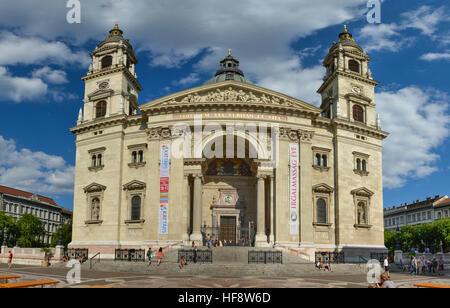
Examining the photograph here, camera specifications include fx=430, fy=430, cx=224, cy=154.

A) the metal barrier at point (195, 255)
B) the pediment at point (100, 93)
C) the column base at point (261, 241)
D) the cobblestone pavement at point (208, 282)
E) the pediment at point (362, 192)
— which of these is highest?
the pediment at point (100, 93)

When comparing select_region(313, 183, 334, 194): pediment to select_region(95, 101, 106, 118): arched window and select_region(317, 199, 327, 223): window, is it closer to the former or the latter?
select_region(317, 199, 327, 223): window

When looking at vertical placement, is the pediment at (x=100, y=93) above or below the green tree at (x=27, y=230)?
above

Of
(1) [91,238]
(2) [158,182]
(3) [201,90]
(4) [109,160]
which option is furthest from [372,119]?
(1) [91,238]

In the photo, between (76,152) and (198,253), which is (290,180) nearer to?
(198,253)

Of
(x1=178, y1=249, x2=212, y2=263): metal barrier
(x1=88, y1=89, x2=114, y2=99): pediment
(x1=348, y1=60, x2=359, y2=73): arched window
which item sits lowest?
(x1=178, y1=249, x2=212, y2=263): metal barrier

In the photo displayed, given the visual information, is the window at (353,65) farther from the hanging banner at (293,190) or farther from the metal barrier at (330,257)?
the metal barrier at (330,257)

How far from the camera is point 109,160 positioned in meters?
45.9

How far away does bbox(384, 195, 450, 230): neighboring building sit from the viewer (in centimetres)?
10006

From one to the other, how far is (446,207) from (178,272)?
285ft

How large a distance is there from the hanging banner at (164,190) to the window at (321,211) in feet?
51.2

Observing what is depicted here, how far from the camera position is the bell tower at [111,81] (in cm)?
4816

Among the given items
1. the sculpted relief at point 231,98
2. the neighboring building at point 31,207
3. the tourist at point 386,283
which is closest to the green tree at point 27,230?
the neighboring building at point 31,207

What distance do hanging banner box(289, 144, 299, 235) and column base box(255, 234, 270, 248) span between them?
2.70 meters

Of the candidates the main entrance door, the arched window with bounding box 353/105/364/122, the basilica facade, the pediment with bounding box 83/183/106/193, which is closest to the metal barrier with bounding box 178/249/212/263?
the basilica facade
